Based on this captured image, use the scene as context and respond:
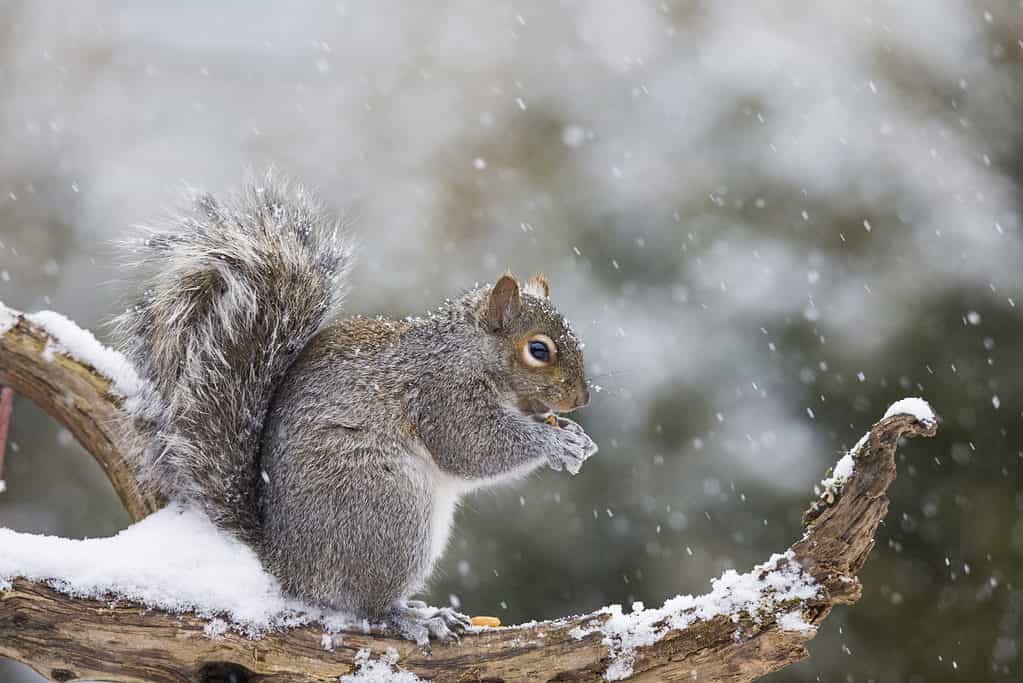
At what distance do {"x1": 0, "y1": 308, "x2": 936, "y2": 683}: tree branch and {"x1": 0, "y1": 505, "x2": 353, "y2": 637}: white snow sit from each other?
0.02 meters

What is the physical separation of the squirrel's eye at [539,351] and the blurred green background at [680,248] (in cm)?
143

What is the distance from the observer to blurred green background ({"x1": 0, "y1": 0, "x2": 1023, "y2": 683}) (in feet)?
11.4

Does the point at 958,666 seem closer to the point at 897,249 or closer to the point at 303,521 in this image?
the point at 897,249

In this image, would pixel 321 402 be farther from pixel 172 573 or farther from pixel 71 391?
pixel 71 391

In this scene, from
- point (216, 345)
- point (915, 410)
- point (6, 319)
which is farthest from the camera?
point (6, 319)

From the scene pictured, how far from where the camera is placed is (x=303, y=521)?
5.77 ft

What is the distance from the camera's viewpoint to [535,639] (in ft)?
5.61

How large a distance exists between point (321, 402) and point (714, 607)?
76 cm

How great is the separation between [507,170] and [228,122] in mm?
1170

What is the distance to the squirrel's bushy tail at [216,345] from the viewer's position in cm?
181

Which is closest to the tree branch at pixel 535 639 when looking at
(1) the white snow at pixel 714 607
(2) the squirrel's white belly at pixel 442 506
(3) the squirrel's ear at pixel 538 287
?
(1) the white snow at pixel 714 607

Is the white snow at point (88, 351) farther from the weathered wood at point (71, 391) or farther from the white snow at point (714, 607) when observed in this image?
the white snow at point (714, 607)

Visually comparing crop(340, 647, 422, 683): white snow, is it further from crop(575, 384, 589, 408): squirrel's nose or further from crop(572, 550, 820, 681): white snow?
crop(575, 384, 589, 408): squirrel's nose

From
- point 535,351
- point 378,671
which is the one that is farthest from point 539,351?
point 378,671
